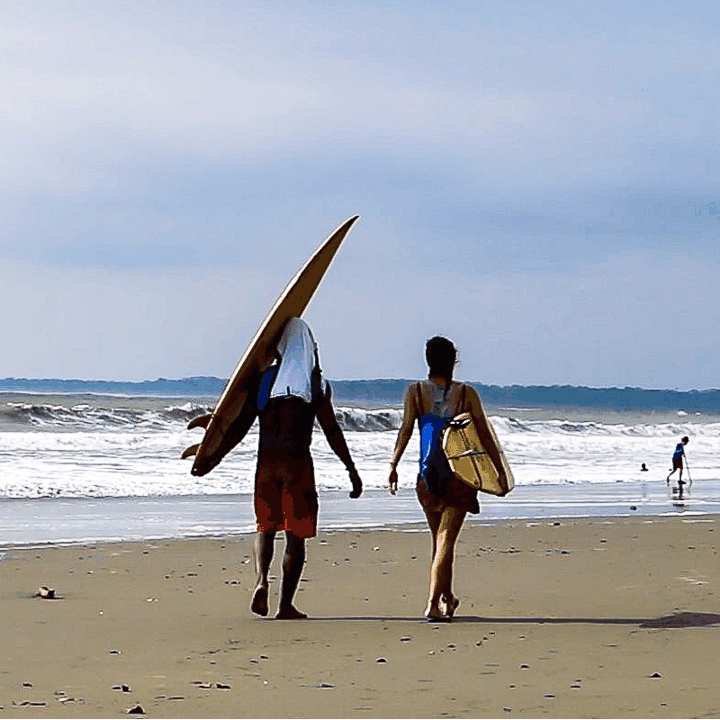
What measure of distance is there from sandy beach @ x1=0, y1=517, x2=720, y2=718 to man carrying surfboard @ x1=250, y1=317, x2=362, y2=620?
288 millimetres

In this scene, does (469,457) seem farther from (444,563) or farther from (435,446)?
(444,563)

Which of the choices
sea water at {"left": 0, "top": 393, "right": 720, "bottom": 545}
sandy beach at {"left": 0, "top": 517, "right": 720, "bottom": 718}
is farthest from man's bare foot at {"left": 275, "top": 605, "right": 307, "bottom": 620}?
sea water at {"left": 0, "top": 393, "right": 720, "bottom": 545}

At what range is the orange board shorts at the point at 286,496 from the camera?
799 cm

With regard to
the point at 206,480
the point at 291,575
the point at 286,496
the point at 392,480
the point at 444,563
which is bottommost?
the point at 206,480

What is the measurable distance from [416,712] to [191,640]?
7.21ft

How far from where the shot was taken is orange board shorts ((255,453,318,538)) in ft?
26.2

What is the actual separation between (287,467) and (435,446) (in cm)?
85

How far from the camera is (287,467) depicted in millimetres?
7996

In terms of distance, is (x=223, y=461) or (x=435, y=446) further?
(x=223, y=461)

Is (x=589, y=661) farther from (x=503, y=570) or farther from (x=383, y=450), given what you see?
(x=383, y=450)

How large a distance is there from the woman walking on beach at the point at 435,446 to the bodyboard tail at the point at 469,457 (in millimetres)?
38

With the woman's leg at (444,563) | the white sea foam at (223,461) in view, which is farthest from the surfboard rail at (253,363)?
the white sea foam at (223,461)

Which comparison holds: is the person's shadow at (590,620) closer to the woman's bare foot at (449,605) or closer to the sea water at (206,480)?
the woman's bare foot at (449,605)

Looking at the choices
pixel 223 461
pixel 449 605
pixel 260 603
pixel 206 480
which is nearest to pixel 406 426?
pixel 449 605
